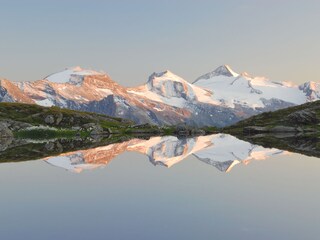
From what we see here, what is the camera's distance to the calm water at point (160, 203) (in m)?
18.7

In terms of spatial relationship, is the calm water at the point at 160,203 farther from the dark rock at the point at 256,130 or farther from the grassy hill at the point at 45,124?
the dark rock at the point at 256,130

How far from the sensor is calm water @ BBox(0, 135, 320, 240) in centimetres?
1867

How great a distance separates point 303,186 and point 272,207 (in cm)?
870

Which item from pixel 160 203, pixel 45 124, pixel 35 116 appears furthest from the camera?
pixel 35 116

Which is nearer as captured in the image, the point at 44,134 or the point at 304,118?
the point at 44,134

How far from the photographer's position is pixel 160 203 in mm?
24250

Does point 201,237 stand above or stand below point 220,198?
above

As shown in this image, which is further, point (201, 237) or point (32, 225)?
point (32, 225)

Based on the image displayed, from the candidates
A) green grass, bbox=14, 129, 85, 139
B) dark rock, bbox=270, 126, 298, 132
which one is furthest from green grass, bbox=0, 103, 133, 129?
dark rock, bbox=270, 126, 298, 132

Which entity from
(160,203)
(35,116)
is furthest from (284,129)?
(160,203)

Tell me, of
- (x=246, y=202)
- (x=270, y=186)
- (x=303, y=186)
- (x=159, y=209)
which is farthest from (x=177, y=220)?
(x=303, y=186)

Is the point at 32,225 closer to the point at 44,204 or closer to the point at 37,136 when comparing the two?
the point at 44,204

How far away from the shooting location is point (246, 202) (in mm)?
24109

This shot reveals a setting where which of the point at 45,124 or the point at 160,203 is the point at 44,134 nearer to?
the point at 45,124
